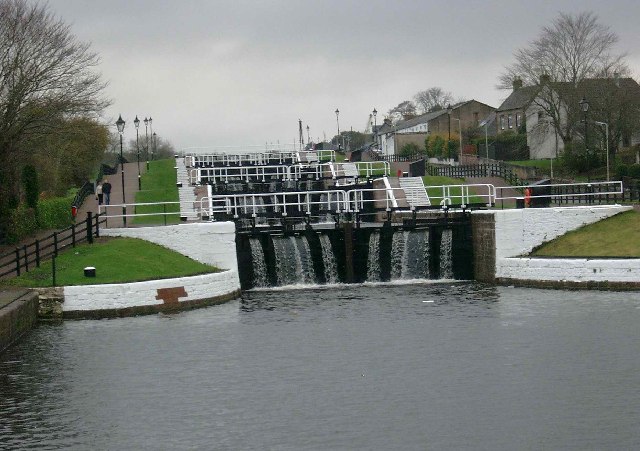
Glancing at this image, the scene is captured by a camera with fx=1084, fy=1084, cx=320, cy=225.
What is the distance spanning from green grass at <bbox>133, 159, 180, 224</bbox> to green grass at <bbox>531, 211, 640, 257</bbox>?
2049 cm

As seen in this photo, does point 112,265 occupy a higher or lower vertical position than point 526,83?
lower

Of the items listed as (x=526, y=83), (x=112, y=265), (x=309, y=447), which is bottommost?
(x=309, y=447)

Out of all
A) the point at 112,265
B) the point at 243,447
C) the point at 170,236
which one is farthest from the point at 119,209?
the point at 243,447

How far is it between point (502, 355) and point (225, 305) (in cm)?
1446

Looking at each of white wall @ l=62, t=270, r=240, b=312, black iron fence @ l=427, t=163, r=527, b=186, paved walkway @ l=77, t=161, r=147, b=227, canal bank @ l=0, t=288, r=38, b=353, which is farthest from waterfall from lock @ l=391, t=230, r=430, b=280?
black iron fence @ l=427, t=163, r=527, b=186

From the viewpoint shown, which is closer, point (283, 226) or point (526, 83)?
point (283, 226)

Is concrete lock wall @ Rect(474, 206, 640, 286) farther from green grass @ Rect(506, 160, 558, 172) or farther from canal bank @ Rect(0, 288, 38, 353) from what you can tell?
green grass @ Rect(506, 160, 558, 172)

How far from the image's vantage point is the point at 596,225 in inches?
1849

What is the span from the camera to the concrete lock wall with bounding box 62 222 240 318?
38969 millimetres

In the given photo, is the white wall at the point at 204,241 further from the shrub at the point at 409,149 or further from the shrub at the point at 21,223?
the shrub at the point at 409,149

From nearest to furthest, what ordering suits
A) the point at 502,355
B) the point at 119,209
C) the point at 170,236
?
1. the point at 502,355
2. the point at 170,236
3. the point at 119,209

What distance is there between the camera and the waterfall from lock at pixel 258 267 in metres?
47.1

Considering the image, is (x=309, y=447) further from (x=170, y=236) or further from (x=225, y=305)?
(x=170, y=236)

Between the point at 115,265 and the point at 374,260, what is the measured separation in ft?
39.8
